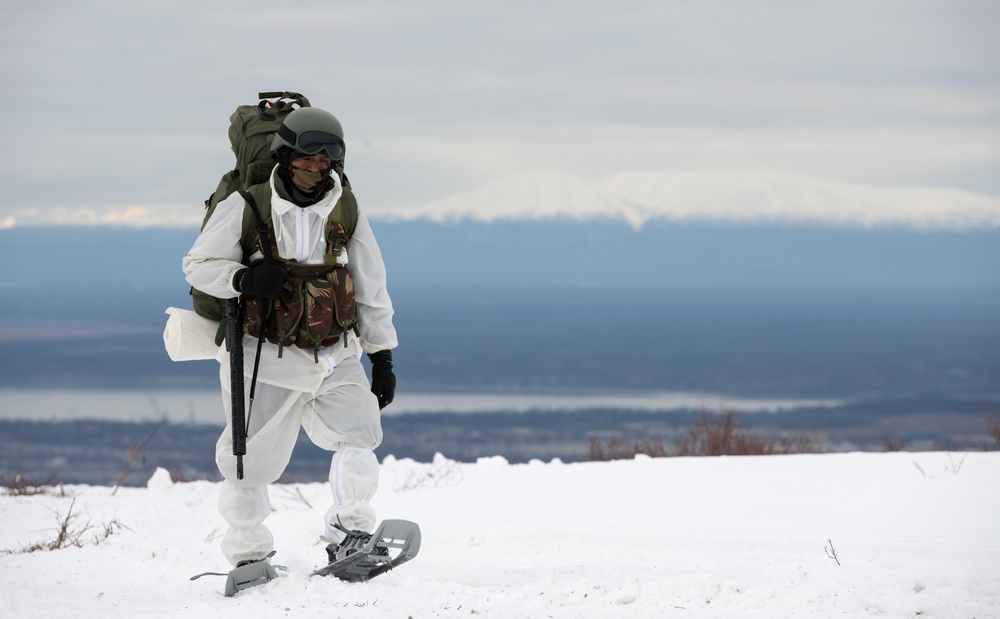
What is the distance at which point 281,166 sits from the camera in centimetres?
505

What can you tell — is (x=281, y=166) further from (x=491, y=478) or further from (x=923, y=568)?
(x=491, y=478)

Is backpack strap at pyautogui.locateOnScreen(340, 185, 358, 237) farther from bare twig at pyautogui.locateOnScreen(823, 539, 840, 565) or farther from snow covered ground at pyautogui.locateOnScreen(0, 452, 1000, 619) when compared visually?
bare twig at pyautogui.locateOnScreen(823, 539, 840, 565)

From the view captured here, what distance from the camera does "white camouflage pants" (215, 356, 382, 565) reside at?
16.7ft

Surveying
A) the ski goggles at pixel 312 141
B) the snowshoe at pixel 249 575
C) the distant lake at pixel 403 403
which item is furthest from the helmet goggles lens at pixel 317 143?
the distant lake at pixel 403 403

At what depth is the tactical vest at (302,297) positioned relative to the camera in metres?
4.95

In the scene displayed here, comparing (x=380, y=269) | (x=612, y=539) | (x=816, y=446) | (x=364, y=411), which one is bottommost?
(x=816, y=446)

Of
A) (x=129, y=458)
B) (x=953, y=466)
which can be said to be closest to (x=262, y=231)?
A: (x=129, y=458)

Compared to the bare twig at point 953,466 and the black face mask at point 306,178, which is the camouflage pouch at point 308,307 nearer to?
the black face mask at point 306,178

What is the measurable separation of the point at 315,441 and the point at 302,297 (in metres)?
0.67

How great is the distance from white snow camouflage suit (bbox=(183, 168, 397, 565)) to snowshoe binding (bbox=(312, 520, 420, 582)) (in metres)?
0.09

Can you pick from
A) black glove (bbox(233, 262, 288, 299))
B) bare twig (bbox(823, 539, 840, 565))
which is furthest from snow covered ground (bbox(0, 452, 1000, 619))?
black glove (bbox(233, 262, 288, 299))

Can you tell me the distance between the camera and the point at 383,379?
17.5ft

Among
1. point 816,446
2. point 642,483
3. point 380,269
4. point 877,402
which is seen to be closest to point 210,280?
point 380,269

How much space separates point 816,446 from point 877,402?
536 ft
